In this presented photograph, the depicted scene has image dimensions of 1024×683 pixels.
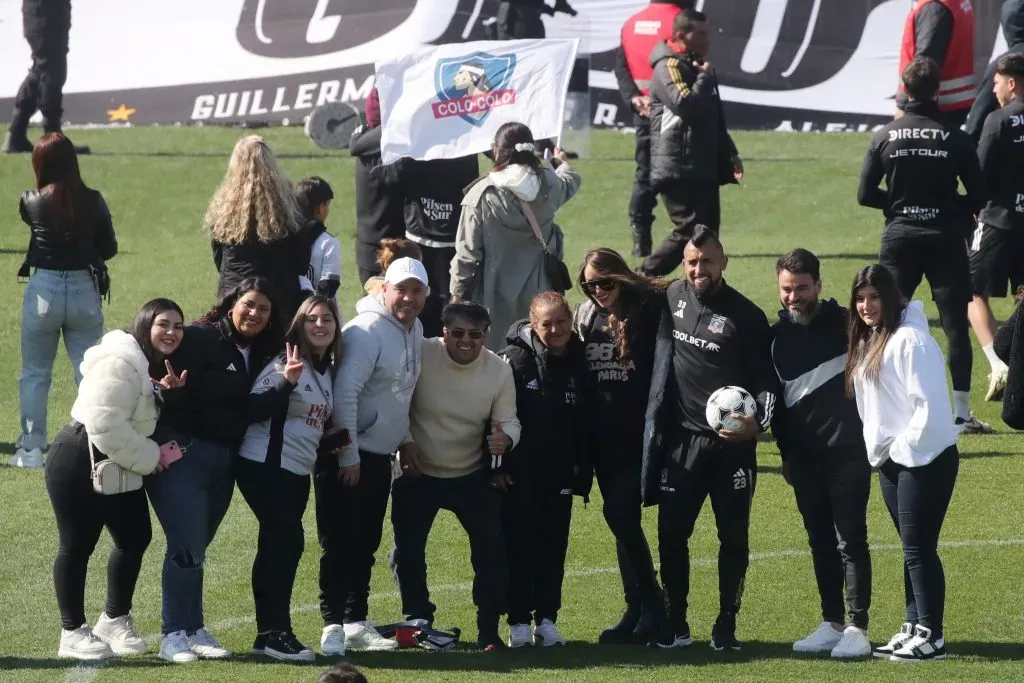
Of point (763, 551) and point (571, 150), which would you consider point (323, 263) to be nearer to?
point (763, 551)

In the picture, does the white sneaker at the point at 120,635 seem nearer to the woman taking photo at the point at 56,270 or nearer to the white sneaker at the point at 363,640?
the white sneaker at the point at 363,640

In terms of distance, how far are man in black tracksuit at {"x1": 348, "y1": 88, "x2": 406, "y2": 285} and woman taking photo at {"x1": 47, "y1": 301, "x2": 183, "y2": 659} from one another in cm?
411

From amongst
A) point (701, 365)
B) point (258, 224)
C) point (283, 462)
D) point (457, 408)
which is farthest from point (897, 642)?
point (258, 224)

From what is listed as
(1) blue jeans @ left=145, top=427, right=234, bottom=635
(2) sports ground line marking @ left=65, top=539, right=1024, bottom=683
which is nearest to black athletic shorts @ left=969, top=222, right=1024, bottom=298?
(2) sports ground line marking @ left=65, top=539, right=1024, bottom=683

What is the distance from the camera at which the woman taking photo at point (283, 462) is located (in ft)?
25.1

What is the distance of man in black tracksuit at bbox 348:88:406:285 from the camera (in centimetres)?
1157

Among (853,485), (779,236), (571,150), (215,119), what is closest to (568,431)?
(853,485)

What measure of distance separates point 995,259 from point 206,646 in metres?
6.45

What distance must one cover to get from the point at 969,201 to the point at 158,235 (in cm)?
917

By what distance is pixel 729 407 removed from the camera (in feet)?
25.0

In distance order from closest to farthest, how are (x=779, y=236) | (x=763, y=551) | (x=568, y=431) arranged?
(x=568, y=431) < (x=763, y=551) < (x=779, y=236)

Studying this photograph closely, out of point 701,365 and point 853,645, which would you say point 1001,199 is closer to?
point 701,365

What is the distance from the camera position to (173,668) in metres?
7.49

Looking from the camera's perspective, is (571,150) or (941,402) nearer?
(941,402)
